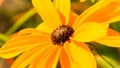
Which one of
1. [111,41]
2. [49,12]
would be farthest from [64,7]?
[111,41]

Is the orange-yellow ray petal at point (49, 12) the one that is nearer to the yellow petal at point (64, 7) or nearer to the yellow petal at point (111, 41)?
the yellow petal at point (64, 7)

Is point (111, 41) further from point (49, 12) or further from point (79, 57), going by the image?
point (49, 12)

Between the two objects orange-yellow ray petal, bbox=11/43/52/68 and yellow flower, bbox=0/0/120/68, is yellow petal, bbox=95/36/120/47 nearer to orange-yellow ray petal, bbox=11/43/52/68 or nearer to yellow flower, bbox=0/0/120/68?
yellow flower, bbox=0/0/120/68

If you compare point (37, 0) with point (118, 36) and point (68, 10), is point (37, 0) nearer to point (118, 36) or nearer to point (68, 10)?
point (68, 10)

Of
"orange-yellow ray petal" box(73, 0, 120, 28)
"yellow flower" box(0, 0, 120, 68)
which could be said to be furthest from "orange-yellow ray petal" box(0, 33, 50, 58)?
"orange-yellow ray petal" box(73, 0, 120, 28)

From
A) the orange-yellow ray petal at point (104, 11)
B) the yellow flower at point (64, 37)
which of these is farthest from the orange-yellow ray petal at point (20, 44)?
the orange-yellow ray petal at point (104, 11)
